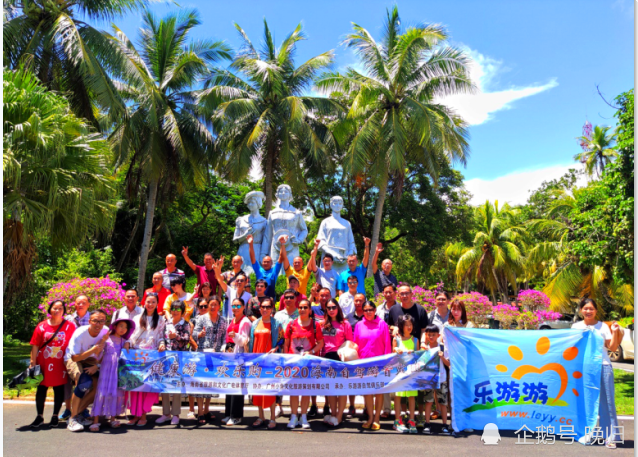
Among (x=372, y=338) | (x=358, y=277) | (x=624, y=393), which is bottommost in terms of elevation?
(x=624, y=393)

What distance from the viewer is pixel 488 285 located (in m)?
32.8

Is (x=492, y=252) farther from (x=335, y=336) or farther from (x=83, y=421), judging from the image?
(x=83, y=421)

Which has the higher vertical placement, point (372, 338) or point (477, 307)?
point (477, 307)

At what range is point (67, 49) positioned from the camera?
13.4 m

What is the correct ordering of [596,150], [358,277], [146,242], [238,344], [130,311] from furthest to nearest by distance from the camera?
[596,150]
[146,242]
[358,277]
[130,311]
[238,344]

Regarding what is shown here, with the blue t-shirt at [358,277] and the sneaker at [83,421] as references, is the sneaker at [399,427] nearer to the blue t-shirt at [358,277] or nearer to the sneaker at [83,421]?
the blue t-shirt at [358,277]

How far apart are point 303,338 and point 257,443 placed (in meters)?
1.43

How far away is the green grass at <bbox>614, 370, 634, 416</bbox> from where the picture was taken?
7.88 metres

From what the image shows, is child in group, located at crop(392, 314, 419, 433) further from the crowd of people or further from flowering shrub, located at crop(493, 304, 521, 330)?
flowering shrub, located at crop(493, 304, 521, 330)

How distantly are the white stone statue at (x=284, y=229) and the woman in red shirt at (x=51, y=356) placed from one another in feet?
20.9

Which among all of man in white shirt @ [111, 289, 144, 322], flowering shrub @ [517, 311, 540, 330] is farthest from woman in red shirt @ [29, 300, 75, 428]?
flowering shrub @ [517, 311, 540, 330]

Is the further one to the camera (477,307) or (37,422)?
(477,307)

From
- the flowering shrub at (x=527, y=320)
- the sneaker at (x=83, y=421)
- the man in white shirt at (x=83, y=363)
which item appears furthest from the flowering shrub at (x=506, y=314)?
the sneaker at (x=83, y=421)

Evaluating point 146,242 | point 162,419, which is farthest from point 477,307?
point 146,242
